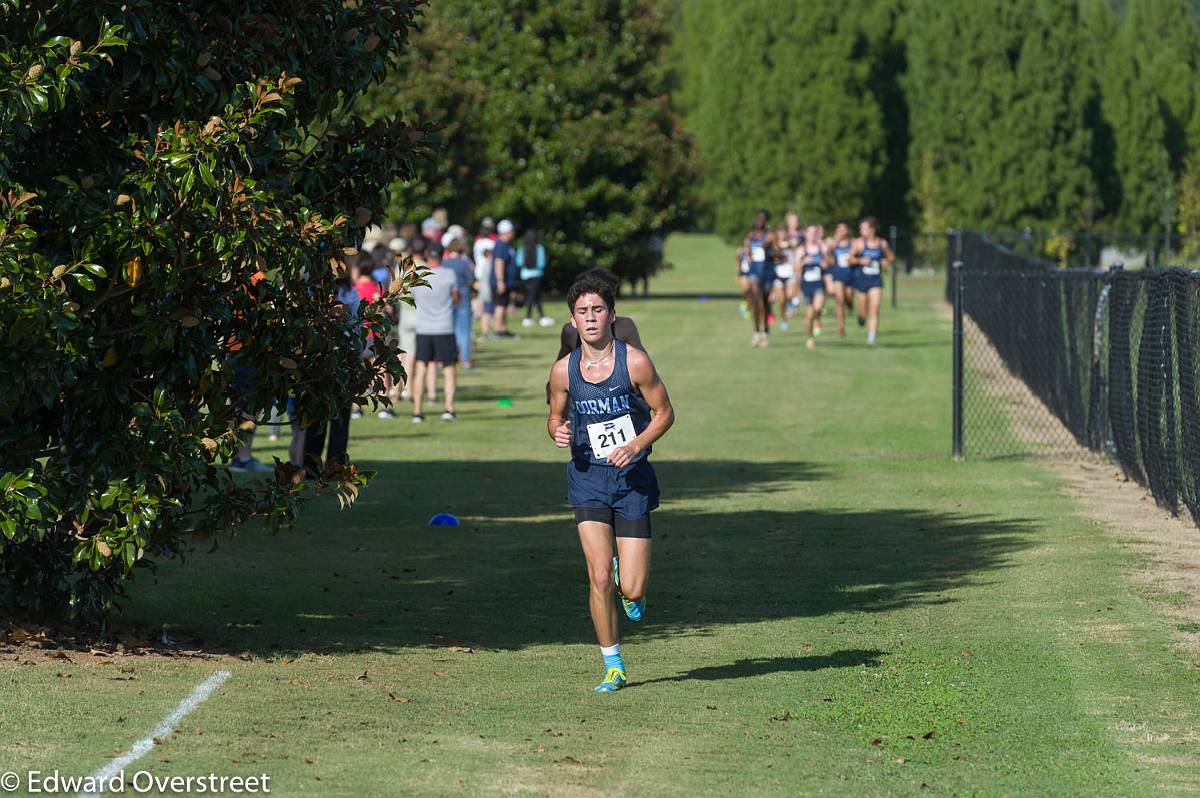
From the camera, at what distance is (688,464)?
61.4 feet

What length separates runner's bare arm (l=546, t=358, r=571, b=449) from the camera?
30.1 feet

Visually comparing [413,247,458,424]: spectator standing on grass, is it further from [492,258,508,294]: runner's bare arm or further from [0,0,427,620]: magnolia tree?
[492,258,508,294]: runner's bare arm

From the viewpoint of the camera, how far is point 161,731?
8.00m

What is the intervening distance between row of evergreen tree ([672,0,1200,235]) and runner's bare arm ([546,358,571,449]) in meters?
55.1

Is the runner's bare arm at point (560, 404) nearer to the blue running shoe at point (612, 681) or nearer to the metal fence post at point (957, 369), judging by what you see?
the blue running shoe at point (612, 681)

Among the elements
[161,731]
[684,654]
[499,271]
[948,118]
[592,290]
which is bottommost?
[684,654]

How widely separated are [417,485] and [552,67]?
40.1 metres

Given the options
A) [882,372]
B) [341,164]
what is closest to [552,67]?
[882,372]

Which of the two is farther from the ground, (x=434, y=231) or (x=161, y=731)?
(x=434, y=231)

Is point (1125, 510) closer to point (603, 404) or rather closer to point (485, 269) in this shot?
point (603, 404)

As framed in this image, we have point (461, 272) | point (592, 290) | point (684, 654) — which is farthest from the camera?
point (461, 272)

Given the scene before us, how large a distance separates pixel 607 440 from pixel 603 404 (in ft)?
0.54

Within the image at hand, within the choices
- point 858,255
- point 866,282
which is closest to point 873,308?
point 866,282

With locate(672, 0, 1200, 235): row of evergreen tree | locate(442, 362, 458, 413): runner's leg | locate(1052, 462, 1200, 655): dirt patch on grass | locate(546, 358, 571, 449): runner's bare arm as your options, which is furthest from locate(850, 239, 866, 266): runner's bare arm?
locate(672, 0, 1200, 235): row of evergreen tree
